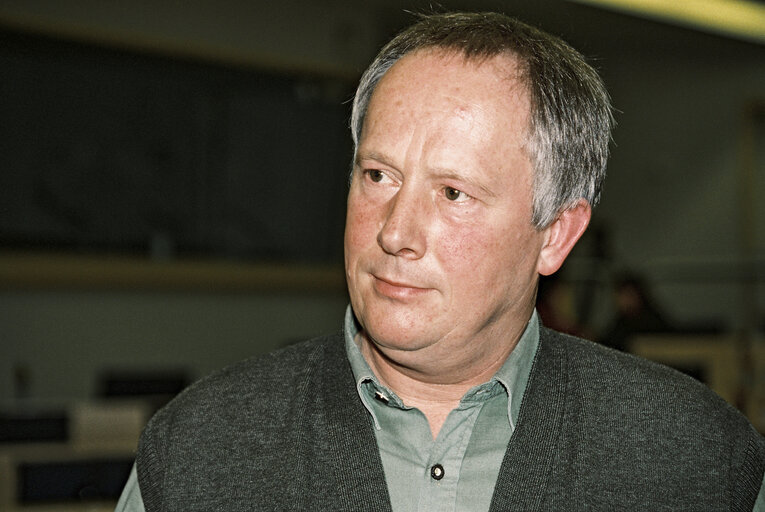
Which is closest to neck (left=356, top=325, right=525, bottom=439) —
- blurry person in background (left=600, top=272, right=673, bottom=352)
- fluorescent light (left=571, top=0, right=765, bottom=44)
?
blurry person in background (left=600, top=272, right=673, bottom=352)

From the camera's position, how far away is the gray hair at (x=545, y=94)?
119 centimetres

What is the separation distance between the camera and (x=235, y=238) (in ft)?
18.0

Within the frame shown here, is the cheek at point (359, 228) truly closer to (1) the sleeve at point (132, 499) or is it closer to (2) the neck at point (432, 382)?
(2) the neck at point (432, 382)

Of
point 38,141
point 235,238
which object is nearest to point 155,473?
point 38,141

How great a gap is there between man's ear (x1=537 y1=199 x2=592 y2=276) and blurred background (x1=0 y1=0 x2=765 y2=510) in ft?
8.89

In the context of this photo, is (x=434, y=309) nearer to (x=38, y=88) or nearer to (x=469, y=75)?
(x=469, y=75)

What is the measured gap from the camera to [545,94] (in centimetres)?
119

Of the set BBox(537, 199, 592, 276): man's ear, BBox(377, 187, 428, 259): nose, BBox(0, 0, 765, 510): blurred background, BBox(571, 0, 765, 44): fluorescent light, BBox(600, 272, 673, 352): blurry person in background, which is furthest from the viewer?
BBox(571, 0, 765, 44): fluorescent light

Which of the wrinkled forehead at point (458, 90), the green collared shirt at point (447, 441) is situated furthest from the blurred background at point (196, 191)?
the wrinkled forehead at point (458, 90)

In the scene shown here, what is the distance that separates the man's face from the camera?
3.65 ft

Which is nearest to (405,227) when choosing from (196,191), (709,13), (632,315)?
(632,315)

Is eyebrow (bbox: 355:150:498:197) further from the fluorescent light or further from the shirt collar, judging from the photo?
the fluorescent light

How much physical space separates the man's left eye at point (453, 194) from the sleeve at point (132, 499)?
1.80 ft

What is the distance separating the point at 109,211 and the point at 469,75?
4.21 m
